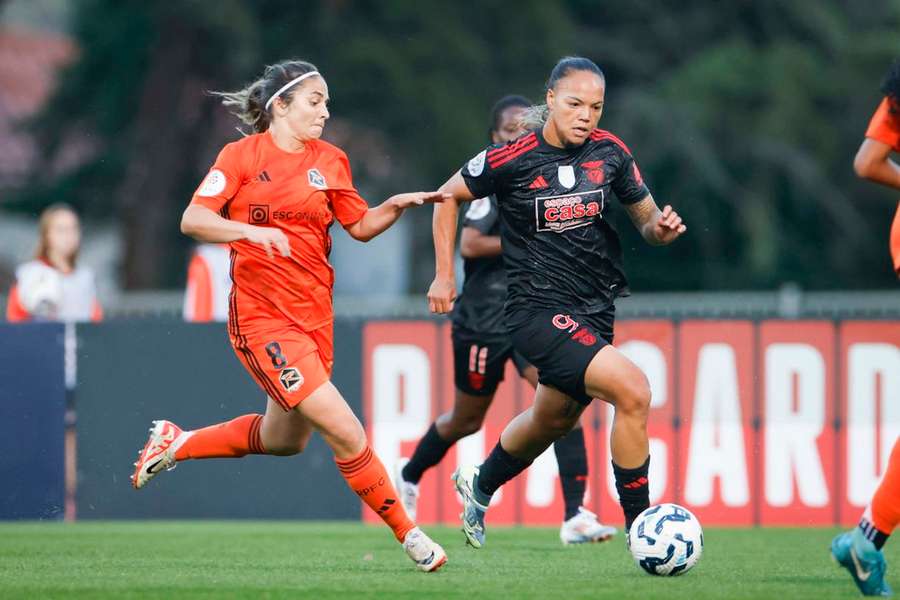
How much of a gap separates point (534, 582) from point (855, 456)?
515cm

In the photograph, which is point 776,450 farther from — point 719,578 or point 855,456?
point 719,578

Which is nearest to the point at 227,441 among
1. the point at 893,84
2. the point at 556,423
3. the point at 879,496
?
the point at 556,423

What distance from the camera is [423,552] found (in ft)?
23.5

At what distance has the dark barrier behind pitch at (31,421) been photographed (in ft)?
34.6

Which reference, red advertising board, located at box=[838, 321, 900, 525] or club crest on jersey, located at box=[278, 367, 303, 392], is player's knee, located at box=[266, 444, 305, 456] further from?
red advertising board, located at box=[838, 321, 900, 525]

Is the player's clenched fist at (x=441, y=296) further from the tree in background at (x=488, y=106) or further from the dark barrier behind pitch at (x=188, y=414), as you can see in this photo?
→ the tree in background at (x=488, y=106)

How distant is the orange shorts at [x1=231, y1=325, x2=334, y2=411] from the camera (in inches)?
281

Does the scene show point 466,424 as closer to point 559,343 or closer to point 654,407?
point 559,343

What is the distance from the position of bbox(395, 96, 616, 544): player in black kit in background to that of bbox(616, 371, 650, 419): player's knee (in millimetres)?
2017

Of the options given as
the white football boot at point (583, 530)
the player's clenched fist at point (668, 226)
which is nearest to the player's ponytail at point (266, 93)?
the player's clenched fist at point (668, 226)

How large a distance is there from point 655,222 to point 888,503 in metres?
1.81

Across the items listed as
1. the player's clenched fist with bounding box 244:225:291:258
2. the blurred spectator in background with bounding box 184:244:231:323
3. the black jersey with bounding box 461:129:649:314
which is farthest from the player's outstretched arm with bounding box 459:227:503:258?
the blurred spectator in background with bounding box 184:244:231:323

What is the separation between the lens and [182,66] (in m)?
26.0

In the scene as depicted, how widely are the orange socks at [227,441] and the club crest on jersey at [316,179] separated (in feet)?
4.25
